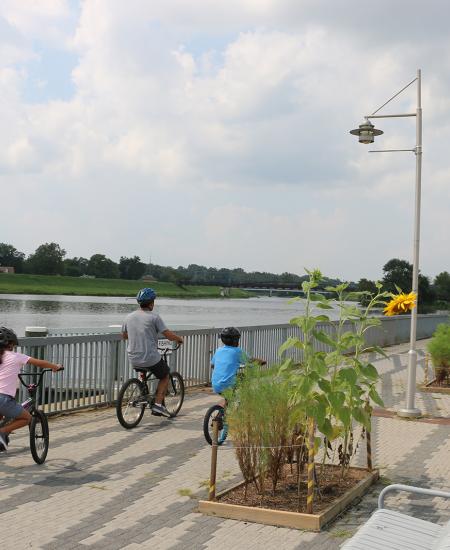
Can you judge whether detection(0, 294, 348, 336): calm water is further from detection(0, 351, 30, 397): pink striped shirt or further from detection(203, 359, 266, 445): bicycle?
detection(0, 351, 30, 397): pink striped shirt

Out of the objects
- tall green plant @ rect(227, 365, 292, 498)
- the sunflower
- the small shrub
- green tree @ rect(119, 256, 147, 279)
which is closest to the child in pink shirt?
tall green plant @ rect(227, 365, 292, 498)

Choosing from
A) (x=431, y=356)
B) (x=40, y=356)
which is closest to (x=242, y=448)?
(x=40, y=356)

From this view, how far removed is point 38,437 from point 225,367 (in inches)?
78.5

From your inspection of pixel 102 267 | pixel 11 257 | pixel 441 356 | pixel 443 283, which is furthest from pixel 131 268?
pixel 441 356

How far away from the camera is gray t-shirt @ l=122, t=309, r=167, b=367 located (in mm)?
9500

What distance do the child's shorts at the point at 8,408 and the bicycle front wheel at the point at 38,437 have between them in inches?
9.6

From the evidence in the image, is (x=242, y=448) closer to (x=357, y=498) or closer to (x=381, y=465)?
(x=357, y=498)

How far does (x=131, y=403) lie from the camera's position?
9258mm

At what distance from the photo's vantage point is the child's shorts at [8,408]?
6.69 metres

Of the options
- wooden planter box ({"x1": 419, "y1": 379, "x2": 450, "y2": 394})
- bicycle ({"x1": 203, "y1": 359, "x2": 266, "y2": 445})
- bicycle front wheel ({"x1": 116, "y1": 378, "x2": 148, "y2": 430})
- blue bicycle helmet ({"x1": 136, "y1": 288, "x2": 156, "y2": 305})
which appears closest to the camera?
bicycle ({"x1": 203, "y1": 359, "x2": 266, "y2": 445})

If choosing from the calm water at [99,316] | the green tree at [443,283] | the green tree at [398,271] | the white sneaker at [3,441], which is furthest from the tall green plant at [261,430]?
the green tree at [443,283]

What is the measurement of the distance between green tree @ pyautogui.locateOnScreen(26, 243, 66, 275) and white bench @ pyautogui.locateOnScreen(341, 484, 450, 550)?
110415mm

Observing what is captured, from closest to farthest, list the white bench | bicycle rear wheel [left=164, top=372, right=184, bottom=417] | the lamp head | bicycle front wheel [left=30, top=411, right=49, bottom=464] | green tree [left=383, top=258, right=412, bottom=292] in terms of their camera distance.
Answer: the white bench
bicycle front wheel [left=30, top=411, right=49, bottom=464]
bicycle rear wheel [left=164, top=372, right=184, bottom=417]
the lamp head
green tree [left=383, top=258, right=412, bottom=292]

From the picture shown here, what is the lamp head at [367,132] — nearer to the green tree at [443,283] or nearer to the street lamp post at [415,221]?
the street lamp post at [415,221]
